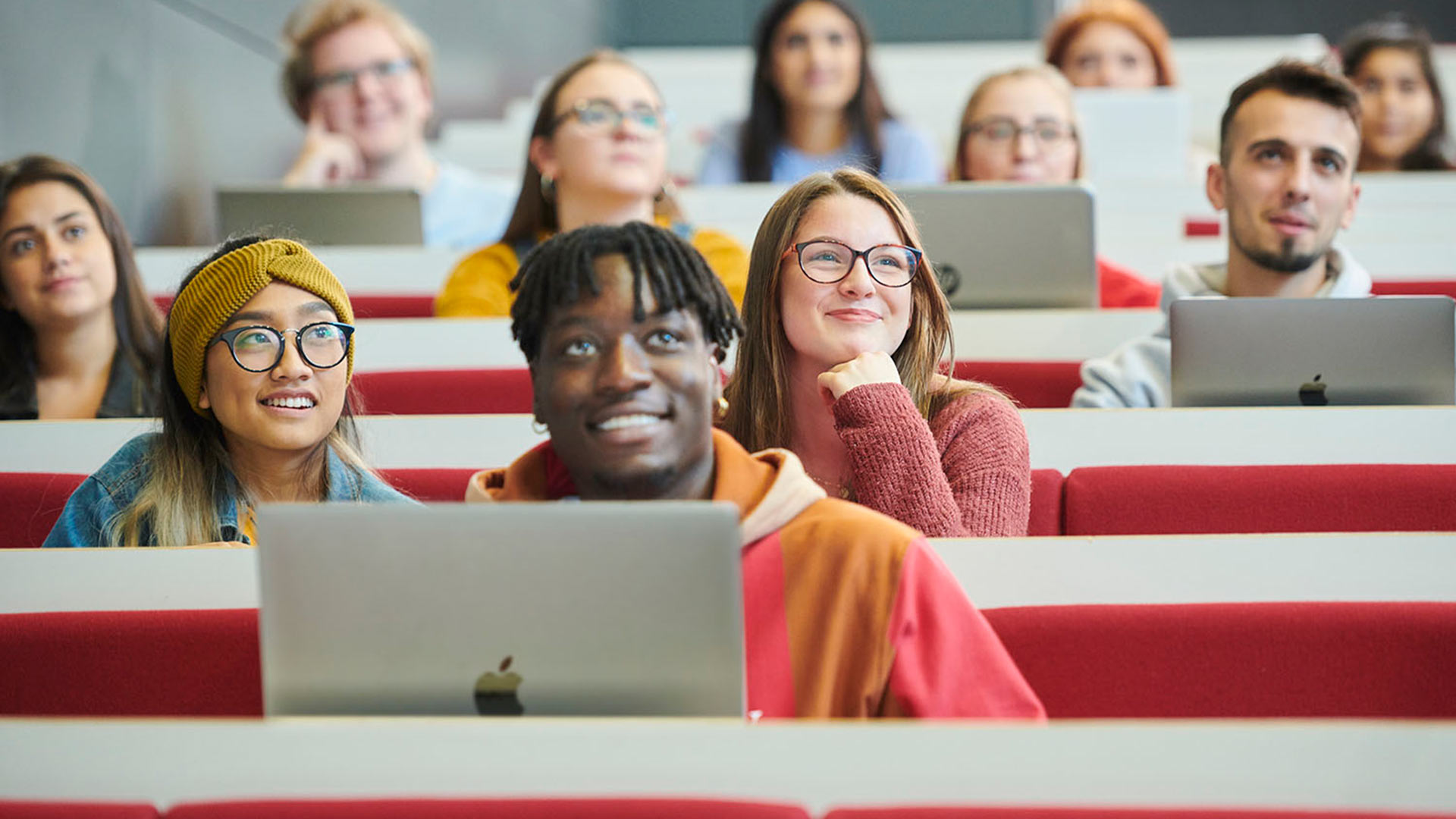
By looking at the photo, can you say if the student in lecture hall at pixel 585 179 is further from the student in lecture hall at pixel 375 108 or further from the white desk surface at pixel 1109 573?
the white desk surface at pixel 1109 573

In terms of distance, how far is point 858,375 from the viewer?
1.45 m

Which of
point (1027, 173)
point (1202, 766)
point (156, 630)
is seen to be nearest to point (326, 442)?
point (156, 630)

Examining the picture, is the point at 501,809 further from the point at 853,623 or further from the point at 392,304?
the point at 392,304

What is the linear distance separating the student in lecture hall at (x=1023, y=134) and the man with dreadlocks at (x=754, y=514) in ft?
5.28

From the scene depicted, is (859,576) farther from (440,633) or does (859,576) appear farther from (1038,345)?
(1038,345)

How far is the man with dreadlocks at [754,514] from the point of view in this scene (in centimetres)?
102

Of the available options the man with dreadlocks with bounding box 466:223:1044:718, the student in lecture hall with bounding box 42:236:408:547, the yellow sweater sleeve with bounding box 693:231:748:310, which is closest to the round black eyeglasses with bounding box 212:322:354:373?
the student in lecture hall with bounding box 42:236:408:547

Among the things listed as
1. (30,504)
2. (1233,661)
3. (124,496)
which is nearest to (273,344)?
(124,496)

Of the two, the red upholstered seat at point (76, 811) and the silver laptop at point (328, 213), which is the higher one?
the silver laptop at point (328, 213)

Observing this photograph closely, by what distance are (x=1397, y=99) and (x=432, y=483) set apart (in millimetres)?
2607

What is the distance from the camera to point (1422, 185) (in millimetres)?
3143

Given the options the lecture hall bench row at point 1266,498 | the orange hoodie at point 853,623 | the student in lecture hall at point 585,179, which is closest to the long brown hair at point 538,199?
the student in lecture hall at point 585,179

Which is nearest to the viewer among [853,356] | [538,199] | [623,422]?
[623,422]

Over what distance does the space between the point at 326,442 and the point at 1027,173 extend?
1.46m
